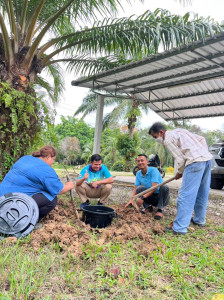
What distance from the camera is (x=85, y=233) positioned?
3.21 metres

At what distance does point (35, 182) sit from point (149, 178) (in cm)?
215

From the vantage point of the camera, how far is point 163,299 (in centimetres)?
209

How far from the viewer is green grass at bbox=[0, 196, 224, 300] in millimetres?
2090

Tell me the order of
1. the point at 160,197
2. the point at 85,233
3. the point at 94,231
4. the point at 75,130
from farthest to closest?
1. the point at 75,130
2. the point at 160,197
3. the point at 94,231
4. the point at 85,233

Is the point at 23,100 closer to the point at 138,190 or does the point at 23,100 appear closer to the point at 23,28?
the point at 23,28

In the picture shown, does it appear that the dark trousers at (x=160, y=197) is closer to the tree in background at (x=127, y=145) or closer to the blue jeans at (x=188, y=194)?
the blue jeans at (x=188, y=194)

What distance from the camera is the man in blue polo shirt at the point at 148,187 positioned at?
15.2 feet

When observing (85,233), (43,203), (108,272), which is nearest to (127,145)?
(43,203)

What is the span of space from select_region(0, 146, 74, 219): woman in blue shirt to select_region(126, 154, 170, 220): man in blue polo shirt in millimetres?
1503

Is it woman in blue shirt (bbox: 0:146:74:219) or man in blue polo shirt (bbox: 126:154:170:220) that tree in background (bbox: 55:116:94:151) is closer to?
man in blue polo shirt (bbox: 126:154:170:220)

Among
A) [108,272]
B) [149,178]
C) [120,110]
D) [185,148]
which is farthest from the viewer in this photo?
[120,110]

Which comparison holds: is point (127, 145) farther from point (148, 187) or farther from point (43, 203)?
point (43, 203)

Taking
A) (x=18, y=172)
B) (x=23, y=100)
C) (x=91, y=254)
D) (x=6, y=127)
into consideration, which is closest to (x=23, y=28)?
(x=23, y=100)

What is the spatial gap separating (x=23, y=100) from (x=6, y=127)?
0.54m
